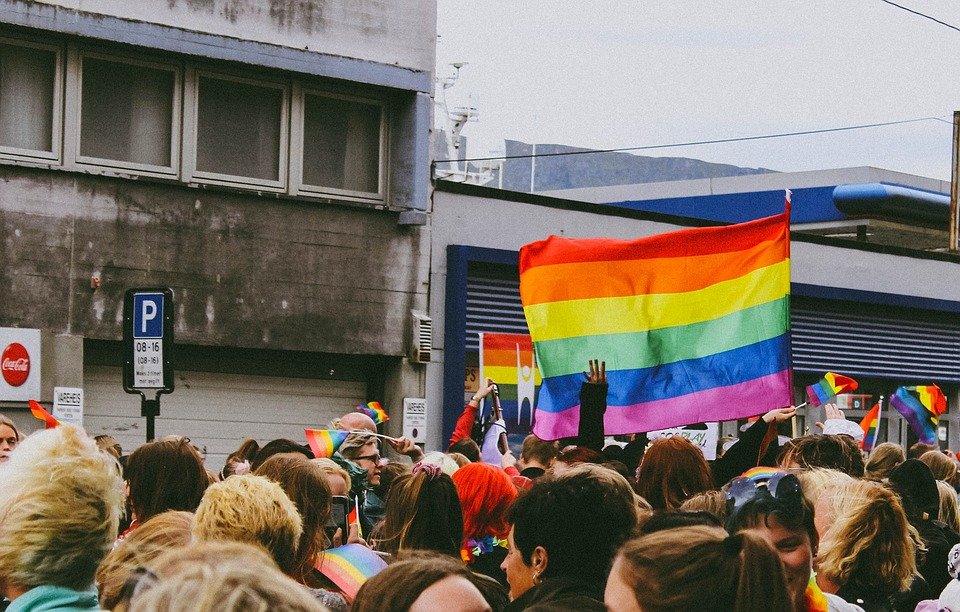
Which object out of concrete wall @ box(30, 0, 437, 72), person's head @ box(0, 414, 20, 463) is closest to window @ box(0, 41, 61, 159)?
concrete wall @ box(30, 0, 437, 72)

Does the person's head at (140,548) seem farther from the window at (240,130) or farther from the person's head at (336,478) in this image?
the window at (240,130)

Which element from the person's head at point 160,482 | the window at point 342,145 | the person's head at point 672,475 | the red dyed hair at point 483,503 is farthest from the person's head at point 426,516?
the window at point 342,145

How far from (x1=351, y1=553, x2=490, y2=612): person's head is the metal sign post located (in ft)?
24.2

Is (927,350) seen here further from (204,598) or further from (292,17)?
(204,598)

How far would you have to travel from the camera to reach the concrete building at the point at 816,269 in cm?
1803

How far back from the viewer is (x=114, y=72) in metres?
15.9

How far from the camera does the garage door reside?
15.9m

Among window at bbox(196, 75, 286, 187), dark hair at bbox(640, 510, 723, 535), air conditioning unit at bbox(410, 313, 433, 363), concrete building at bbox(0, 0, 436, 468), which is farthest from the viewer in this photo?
air conditioning unit at bbox(410, 313, 433, 363)

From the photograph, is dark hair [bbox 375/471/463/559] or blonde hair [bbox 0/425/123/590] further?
dark hair [bbox 375/471/463/559]

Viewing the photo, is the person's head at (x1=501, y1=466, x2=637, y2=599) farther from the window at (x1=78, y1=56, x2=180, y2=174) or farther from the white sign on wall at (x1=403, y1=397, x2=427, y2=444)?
the white sign on wall at (x1=403, y1=397, x2=427, y2=444)

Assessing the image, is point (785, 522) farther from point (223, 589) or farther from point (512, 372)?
point (512, 372)

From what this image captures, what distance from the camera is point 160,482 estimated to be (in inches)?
238

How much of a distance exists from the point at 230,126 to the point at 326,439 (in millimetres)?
7932

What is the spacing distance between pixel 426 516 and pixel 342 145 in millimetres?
12327
